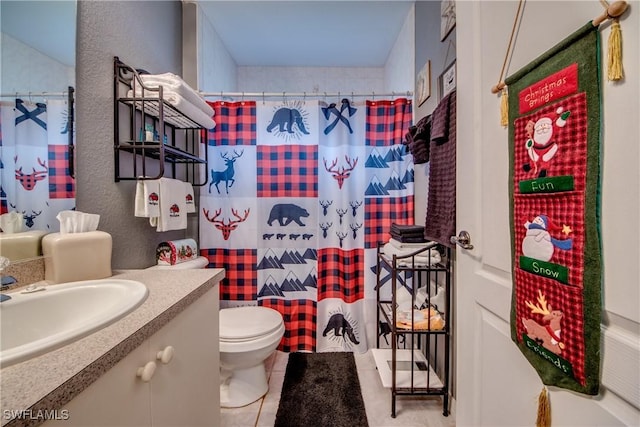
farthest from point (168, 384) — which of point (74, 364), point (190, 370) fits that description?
point (74, 364)

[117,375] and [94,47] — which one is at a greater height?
[94,47]

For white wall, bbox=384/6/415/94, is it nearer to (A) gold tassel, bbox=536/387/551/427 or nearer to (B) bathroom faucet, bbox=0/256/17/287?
(A) gold tassel, bbox=536/387/551/427

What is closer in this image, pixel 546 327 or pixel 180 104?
pixel 546 327

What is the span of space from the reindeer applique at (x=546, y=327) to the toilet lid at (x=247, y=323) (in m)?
1.12

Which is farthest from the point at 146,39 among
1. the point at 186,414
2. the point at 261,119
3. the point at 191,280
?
the point at 186,414

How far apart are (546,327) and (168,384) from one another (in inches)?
37.9

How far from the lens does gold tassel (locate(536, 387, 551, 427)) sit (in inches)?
25.1

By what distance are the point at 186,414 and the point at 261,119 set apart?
160cm

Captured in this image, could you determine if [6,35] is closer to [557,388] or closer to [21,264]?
[21,264]

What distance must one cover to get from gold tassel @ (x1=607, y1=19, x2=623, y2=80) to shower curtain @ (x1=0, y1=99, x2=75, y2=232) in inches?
58.5

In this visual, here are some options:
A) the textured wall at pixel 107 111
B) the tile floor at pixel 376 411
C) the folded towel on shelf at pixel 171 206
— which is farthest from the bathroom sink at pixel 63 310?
the tile floor at pixel 376 411

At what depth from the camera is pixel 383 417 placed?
134cm

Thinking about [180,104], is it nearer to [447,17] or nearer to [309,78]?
[447,17]

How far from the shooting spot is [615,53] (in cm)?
47
